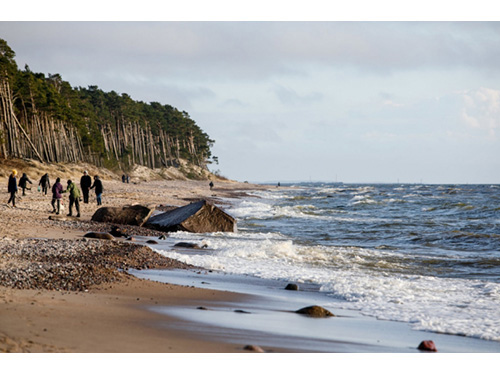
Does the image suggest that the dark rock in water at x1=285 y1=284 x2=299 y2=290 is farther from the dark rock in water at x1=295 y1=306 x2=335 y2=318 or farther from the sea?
the dark rock in water at x1=295 y1=306 x2=335 y2=318

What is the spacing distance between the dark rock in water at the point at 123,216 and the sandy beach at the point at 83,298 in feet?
18.0

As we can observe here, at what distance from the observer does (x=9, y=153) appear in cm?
5428

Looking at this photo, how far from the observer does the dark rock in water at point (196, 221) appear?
21031 millimetres

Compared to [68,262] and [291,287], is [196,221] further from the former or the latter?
[291,287]

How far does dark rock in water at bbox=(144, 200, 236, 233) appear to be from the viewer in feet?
69.0

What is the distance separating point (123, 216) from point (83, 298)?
46.5ft

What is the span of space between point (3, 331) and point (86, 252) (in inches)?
279

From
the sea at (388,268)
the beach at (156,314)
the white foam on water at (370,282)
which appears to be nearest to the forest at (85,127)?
the sea at (388,268)

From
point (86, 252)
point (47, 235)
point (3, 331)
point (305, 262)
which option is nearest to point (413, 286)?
point (305, 262)

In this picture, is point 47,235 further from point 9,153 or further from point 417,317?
point 9,153

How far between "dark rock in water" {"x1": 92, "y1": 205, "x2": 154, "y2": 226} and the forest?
32015mm

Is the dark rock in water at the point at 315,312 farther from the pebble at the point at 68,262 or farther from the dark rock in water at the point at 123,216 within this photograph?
the dark rock in water at the point at 123,216

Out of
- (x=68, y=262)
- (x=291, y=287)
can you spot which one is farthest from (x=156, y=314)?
(x=68, y=262)

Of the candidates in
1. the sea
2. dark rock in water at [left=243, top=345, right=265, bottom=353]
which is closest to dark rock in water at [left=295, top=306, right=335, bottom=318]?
the sea
